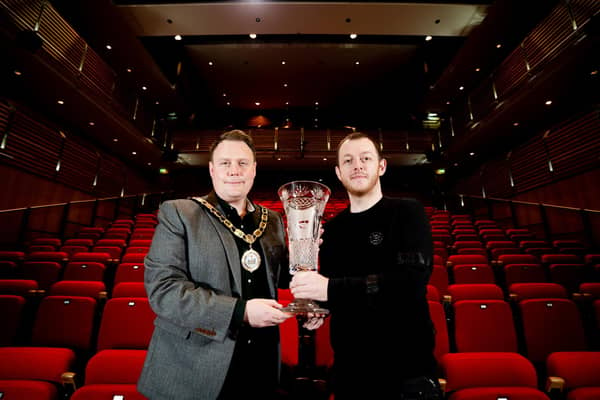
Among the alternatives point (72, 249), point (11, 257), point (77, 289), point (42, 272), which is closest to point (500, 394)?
point (77, 289)

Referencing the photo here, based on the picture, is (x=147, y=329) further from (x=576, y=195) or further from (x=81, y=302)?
(x=576, y=195)

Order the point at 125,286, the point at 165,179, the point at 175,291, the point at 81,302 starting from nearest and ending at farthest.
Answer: the point at 175,291 < the point at 81,302 < the point at 125,286 < the point at 165,179

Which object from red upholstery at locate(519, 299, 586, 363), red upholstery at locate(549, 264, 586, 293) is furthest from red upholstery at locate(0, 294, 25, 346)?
red upholstery at locate(549, 264, 586, 293)

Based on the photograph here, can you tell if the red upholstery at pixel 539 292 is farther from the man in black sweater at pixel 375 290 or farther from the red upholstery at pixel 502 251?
the man in black sweater at pixel 375 290

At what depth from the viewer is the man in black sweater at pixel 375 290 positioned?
0.91 m

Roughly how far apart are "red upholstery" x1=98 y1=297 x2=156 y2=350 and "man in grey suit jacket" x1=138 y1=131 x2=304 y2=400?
1.23 m

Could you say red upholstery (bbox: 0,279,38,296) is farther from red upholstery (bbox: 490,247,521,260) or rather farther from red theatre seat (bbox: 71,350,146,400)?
red upholstery (bbox: 490,247,521,260)

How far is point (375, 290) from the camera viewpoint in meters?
0.91

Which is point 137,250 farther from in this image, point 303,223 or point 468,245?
point 468,245

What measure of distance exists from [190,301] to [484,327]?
2153 mm

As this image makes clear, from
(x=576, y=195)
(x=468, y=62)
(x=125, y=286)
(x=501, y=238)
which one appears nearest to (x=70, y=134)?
(x=125, y=286)

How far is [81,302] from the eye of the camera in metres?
2.16

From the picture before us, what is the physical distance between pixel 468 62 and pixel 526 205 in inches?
172

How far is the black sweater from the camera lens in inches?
35.8
